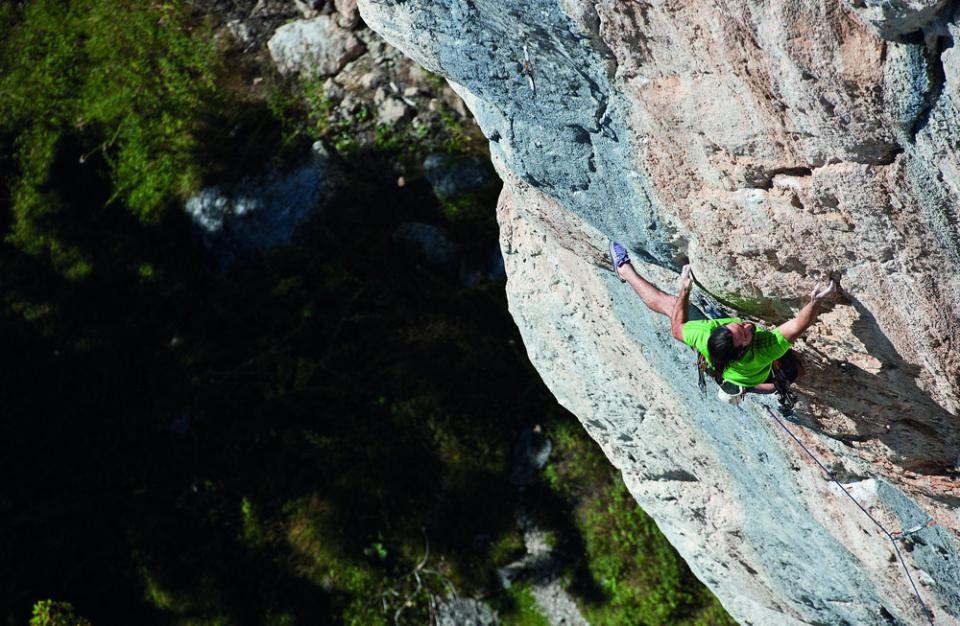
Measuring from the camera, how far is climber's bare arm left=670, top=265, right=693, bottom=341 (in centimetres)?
385

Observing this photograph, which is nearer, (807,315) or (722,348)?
(807,315)

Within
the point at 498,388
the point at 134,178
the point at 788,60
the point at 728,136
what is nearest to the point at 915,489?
the point at 728,136

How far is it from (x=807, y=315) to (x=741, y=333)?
0.96ft

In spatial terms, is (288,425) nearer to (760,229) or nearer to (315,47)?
(315,47)

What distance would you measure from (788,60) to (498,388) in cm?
582

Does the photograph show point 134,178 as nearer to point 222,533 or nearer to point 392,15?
point 222,533

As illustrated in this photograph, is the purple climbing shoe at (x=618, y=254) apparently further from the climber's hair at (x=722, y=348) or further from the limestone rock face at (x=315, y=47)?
the limestone rock face at (x=315, y=47)

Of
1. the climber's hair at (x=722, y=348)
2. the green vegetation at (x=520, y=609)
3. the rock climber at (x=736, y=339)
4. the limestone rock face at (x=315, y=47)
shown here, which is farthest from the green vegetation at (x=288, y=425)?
the climber's hair at (x=722, y=348)

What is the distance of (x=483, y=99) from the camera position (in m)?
4.08

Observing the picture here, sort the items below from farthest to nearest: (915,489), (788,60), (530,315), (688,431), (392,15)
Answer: (530,315)
(688,431)
(915,489)
(392,15)
(788,60)

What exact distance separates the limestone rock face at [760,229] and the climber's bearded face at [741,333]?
0.15 meters

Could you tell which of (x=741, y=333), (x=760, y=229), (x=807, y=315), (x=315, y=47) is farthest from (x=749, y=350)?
(x=315, y=47)

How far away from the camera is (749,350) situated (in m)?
3.69

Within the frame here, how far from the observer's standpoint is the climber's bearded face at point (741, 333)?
3627 millimetres
